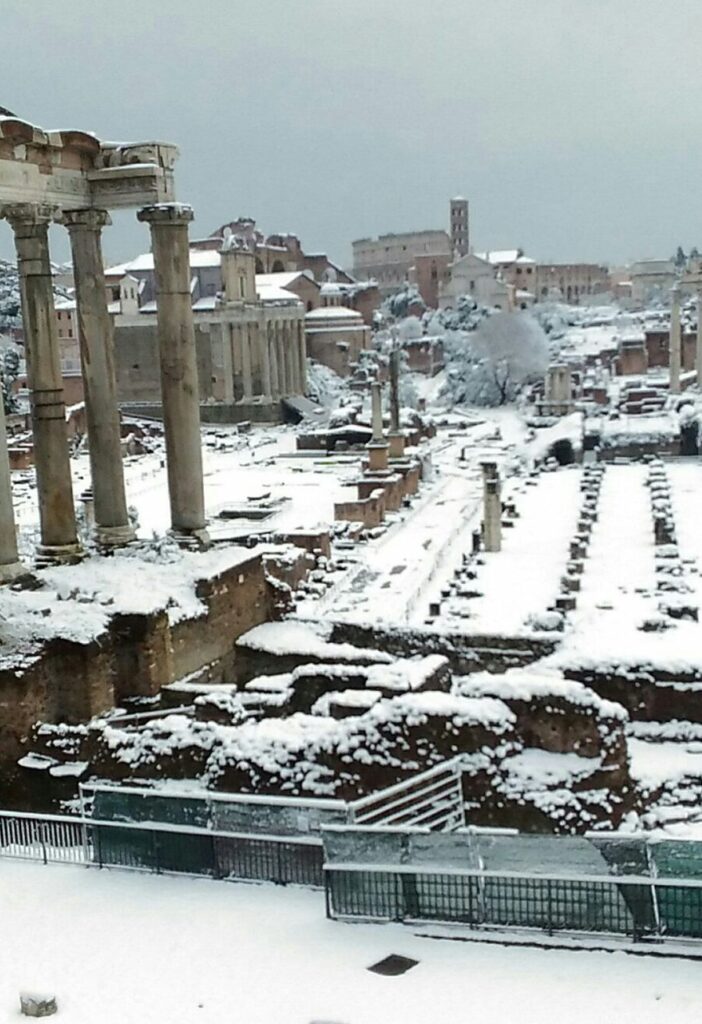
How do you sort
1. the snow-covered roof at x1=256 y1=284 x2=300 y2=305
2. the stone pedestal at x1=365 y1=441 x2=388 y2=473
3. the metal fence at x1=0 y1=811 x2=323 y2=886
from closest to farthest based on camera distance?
1. the metal fence at x1=0 y1=811 x2=323 y2=886
2. the stone pedestal at x1=365 y1=441 x2=388 y2=473
3. the snow-covered roof at x1=256 y1=284 x2=300 y2=305

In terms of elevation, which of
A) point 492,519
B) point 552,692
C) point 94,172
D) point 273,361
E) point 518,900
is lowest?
point 492,519

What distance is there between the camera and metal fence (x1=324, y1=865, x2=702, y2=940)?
22.6ft

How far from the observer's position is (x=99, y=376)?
46.6ft

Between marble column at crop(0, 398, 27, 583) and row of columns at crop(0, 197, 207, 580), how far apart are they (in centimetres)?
104

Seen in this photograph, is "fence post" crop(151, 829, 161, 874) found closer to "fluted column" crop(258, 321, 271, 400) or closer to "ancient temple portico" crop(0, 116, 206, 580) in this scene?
"ancient temple portico" crop(0, 116, 206, 580)

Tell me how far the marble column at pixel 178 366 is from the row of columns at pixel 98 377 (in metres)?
0.01

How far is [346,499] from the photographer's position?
3953 centimetres

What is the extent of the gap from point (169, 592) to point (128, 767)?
2.89m

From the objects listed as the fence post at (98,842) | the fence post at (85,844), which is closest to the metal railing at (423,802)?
the fence post at (98,842)

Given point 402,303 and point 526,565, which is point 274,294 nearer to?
point 402,303

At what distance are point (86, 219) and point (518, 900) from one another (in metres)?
9.96

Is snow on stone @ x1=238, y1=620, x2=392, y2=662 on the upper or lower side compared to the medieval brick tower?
lower


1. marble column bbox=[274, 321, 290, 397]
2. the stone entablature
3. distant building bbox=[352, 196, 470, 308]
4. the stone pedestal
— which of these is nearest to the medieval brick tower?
distant building bbox=[352, 196, 470, 308]

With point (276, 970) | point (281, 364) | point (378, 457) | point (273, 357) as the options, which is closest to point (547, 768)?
point (276, 970)
